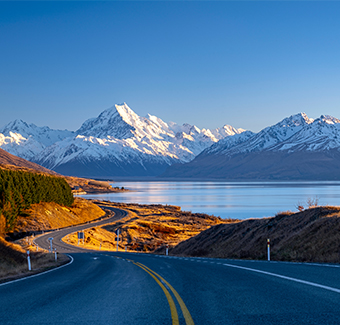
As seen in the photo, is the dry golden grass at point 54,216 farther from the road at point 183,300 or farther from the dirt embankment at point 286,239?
the road at point 183,300

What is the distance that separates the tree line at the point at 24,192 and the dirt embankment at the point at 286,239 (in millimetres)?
41219

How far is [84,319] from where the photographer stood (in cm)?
779

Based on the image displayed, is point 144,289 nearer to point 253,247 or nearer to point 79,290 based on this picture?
point 79,290

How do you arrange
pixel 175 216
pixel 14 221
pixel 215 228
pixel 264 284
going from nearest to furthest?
pixel 264 284 → pixel 215 228 → pixel 14 221 → pixel 175 216

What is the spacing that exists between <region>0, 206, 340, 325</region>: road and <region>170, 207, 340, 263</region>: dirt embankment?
7.00 metres

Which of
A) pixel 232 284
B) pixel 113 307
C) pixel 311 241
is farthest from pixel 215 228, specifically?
pixel 113 307

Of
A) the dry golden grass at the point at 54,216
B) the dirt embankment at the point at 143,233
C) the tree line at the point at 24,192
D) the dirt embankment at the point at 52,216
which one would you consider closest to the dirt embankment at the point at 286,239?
the dirt embankment at the point at 143,233

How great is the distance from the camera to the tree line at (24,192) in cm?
7356

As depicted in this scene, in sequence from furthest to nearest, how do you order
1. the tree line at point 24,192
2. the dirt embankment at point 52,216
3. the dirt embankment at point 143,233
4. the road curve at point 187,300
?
the dirt embankment at point 52,216 → the tree line at point 24,192 → the dirt embankment at point 143,233 → the road curve at point 187,300

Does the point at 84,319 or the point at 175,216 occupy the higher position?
the point at 84,319

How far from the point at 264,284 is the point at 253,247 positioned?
17801 millimetres

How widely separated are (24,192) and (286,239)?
2857 inches

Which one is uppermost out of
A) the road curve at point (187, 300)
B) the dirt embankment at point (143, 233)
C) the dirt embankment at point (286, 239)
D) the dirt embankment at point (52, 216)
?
the road curve at point (187, 300)

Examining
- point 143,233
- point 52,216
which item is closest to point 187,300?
point 143,233
